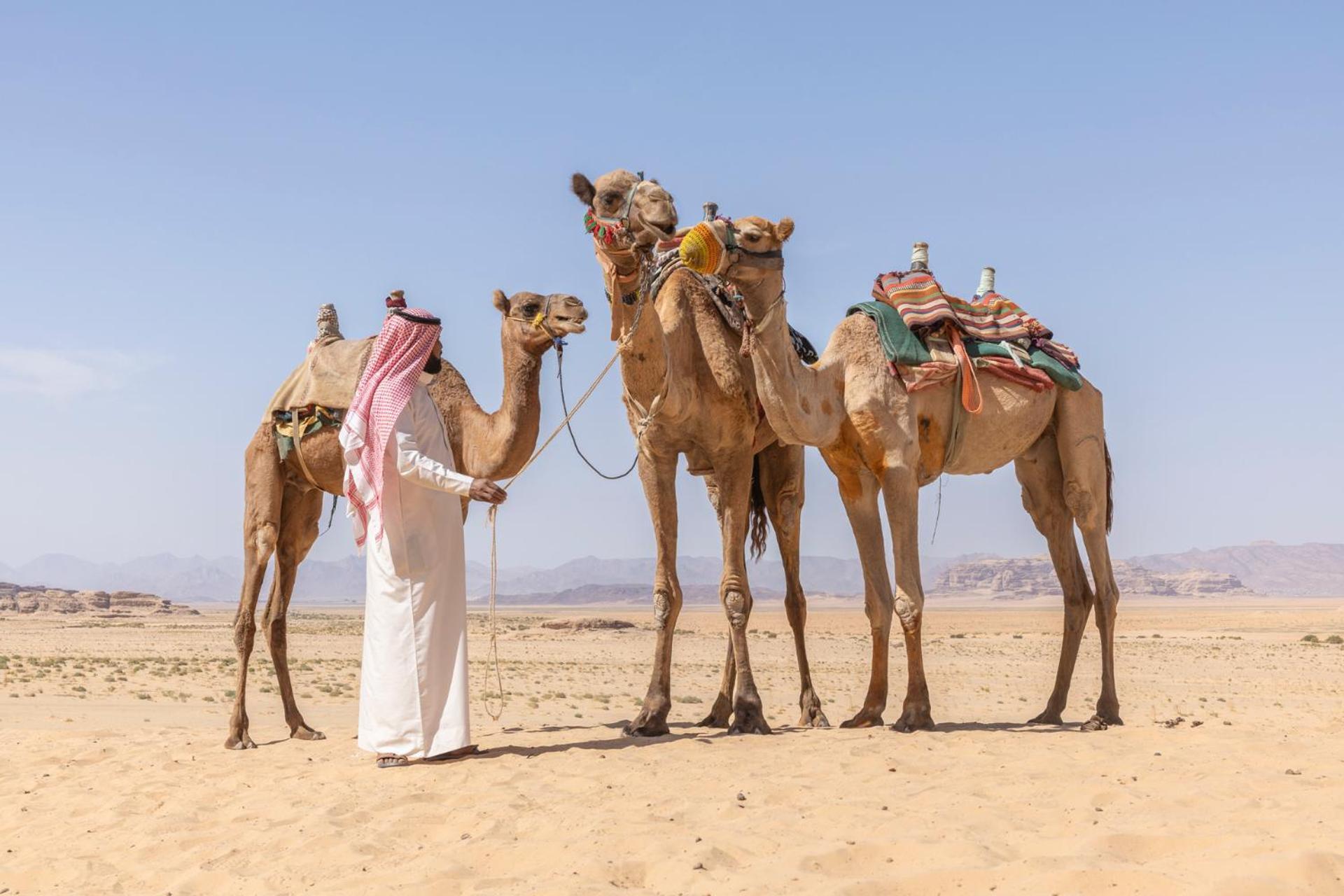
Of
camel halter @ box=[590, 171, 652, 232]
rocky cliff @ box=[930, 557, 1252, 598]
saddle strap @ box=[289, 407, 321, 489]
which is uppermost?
camel halter @ box=[590, 171, 652, 232]

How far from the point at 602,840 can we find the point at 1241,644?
31.7 meters

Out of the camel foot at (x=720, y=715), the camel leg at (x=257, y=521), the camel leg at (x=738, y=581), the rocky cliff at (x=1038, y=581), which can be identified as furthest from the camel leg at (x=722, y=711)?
the rocky cliff at (x=1038, y=581)

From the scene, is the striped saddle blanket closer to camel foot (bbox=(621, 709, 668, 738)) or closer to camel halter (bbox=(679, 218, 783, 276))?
camel halter (bbox=(679, 218, 783, 276))

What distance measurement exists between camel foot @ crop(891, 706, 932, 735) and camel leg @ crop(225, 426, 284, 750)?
4.83 metres

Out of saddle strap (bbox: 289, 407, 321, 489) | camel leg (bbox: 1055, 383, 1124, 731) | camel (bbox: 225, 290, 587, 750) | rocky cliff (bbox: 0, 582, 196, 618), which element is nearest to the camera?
camel (bbox: 225, 290, 587, 750)

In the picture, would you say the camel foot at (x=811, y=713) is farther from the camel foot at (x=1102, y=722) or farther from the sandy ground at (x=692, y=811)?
the camel foot at (x=1102, y=722)

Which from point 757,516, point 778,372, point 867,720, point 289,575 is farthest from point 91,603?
point 778,372

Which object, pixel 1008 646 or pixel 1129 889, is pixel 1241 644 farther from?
pixel 1129 889

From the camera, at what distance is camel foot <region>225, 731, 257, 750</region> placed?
29.8 ft

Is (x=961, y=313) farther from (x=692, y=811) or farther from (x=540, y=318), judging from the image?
(x=692, y=811)


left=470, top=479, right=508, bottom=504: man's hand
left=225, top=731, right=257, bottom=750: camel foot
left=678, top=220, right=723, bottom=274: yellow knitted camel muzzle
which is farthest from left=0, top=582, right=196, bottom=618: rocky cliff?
left=678, top=220, right=723, bottom=274: yellow knitted camel muzzle

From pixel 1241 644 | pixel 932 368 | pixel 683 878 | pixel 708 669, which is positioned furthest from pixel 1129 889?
pixel 1241 644

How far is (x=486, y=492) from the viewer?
7.12m

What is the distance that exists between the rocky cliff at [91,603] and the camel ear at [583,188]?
65727 mm
